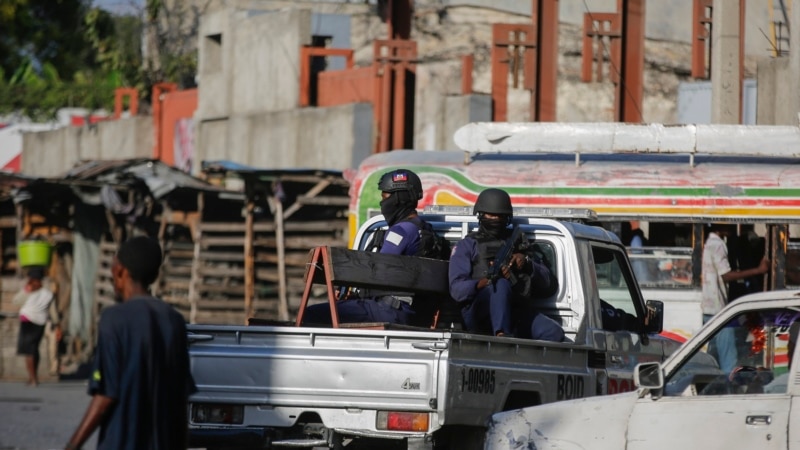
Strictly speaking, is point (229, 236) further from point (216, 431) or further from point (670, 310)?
point (216, 431)

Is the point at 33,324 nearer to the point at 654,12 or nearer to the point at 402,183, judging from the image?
the point at 402,183

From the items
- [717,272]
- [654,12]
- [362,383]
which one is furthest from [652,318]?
[654,12]

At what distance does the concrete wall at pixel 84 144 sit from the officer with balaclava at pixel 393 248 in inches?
977

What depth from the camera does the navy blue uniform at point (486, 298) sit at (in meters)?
8.79

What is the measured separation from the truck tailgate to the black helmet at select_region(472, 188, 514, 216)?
1.63m

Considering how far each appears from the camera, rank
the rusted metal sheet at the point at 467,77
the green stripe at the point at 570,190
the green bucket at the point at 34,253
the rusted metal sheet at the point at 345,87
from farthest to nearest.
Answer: the rusted metal sheet at the point at 467,77 → the rusted metal sheet at the point at 345,87 → the green bucket at the point at 34,253 → the green stripe at the point at 570,190

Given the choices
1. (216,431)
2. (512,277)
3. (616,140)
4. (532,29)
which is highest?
(532,29)

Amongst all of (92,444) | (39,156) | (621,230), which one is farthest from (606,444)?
(39,156)

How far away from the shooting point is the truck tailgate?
7.64 metres

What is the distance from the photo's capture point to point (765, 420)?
6055 millimetres

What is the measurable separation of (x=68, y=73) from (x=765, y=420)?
52.2 meters

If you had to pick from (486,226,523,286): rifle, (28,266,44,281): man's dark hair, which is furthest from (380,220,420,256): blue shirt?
(28,266,44,281): man's dark hair

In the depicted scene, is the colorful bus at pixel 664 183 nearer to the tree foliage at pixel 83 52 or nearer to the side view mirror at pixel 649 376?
the side view mirror at pixel 649 376

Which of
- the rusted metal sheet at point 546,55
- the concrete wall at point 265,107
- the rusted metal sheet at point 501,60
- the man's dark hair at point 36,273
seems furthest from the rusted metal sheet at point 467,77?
the man's dark hair at point 36,273
